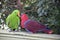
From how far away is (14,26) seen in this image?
2004mm

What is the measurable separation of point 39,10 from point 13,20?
0.26 m

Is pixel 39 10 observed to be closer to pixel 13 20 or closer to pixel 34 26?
pixel 34 26

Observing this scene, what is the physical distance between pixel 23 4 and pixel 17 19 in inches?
7.1

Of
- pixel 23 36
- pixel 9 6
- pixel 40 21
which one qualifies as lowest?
pixel 23 36

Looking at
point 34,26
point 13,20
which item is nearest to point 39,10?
point 34,26

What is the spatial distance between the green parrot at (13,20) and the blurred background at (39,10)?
103mm

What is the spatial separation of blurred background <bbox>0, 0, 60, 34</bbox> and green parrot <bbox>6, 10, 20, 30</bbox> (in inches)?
4.1

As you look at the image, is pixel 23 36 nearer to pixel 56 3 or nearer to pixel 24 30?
pixel 24 30

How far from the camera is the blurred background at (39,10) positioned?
6.31 ft

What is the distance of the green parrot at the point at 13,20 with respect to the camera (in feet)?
6.50

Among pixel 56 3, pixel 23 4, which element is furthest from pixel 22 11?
pixel 56 3

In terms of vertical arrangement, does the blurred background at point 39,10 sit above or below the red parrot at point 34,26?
above

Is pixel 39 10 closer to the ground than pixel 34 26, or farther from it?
farther from it

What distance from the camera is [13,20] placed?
2.00m
